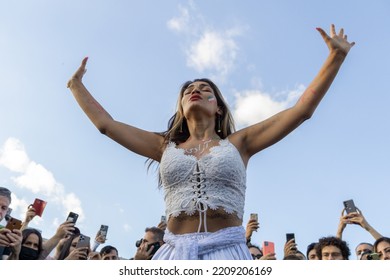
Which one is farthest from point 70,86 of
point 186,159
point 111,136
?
point 186,159

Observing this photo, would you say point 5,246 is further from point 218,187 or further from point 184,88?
point 218,187

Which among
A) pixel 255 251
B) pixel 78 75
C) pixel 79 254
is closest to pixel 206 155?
pixel 78 75

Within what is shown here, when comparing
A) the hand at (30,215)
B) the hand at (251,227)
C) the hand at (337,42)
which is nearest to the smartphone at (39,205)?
the hand at (30,215)

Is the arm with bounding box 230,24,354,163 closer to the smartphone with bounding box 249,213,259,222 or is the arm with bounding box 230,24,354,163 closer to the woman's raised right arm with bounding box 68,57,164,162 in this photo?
the woman's raised right arm with bounding box 68,57,164,162

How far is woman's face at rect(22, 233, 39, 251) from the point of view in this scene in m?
7.00

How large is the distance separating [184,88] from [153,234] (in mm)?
3880

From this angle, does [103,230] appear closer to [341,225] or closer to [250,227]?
[250,227]

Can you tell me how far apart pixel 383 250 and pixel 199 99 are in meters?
4.92

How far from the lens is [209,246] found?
284cm

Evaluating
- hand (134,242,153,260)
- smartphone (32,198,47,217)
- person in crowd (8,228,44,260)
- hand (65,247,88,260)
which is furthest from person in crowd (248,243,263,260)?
smartphone (32,198,47,217)

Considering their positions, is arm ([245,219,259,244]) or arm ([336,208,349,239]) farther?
arm ([336,208,349,239])

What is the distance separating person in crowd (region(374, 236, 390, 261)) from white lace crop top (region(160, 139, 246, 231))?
477 centimetres

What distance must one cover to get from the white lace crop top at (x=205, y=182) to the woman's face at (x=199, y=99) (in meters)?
0.43
